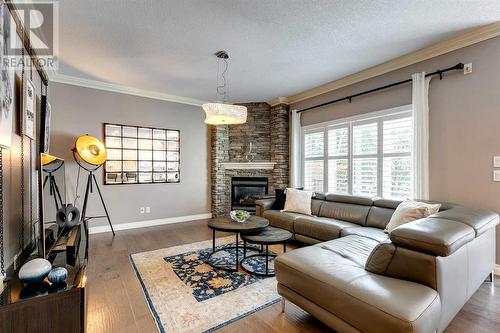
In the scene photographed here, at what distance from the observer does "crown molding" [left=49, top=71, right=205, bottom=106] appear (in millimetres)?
3996

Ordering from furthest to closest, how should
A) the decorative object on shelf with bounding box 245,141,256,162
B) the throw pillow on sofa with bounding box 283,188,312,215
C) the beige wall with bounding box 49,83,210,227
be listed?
1. the decorative object on shelf with bounding box 245,141,256,162
2. the beige wall with bounding box 49,83,210,227
3. the throw pillow on sofa with bounding box 283,188,312,215

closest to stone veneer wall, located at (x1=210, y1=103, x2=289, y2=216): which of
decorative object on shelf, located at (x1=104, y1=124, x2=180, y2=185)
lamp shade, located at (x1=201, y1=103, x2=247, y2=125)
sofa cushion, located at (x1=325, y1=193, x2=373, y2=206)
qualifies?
decorative object on shelf, located at (x1=104, y1=124, x2=180, y2=185)

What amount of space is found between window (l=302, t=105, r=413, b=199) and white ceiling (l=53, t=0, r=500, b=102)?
899 millimetres

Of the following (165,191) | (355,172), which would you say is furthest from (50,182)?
(355,172)

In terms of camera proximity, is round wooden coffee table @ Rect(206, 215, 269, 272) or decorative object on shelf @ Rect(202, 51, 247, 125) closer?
round wooden coffee table @ Rect(206, 215, 269, 272)

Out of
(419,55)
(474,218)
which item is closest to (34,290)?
(474,218)

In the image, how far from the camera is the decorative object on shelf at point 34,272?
1396 mm

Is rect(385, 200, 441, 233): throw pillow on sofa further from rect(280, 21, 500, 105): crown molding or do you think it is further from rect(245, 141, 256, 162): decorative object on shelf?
rect(245, 141, 256, 162): decorative object on shelf

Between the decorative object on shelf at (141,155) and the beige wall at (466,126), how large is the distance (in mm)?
4325

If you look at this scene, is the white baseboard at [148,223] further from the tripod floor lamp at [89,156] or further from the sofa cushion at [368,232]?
the sofa cushion at [368,232]

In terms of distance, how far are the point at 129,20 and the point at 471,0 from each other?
10.6 ft

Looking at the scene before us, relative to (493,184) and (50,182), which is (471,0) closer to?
(493,184)

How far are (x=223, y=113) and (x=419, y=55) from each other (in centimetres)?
272

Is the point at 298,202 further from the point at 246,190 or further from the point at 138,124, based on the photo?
the point at 138,124
